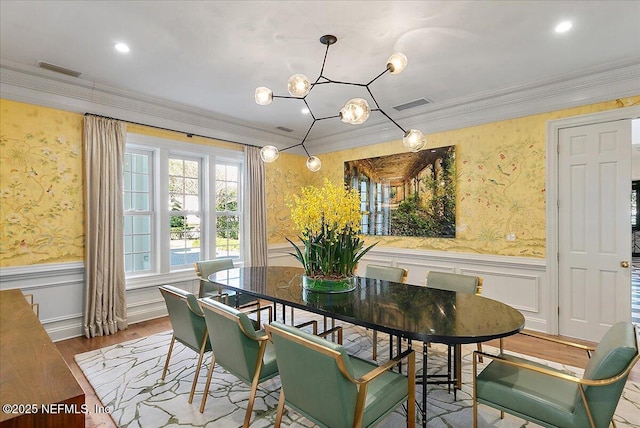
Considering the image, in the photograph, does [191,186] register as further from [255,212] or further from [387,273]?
[387,273]

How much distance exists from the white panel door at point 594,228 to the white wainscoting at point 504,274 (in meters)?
0.19

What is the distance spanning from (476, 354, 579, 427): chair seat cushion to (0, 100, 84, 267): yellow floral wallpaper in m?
4.10

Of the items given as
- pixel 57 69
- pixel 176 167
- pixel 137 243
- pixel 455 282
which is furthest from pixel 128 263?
pixel 455 282

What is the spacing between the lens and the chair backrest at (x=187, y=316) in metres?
2.27

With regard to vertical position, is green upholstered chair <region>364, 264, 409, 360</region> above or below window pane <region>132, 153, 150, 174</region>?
below

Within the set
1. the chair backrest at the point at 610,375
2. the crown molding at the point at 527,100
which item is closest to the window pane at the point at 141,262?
the crown molding at the point at 527,100

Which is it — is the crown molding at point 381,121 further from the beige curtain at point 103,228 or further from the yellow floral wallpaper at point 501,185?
the beige curtain at point 103,228

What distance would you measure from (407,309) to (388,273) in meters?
1.23

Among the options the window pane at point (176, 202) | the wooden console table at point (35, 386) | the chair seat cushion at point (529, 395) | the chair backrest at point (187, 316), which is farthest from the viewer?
the window pane at point (176, 202)

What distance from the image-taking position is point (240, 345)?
1896 millimetres

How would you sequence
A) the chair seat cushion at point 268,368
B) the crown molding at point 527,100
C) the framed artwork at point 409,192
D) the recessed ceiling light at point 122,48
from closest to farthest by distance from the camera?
the chair seat cushion at point 268,368
the recessed ceiling light at point 122,48
the crown molding at point 527,100
the framed artwork at point 409,192

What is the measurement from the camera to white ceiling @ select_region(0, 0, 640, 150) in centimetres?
229

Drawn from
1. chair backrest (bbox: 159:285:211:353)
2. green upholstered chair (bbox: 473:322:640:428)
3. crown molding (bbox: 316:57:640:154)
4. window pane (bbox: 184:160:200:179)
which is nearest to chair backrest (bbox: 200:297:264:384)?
chair backrest (bbox: 159:285:211:353)

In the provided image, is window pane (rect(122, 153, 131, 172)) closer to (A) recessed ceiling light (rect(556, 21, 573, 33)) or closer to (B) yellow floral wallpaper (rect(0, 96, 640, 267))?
(B) yellow floral wallpaper (rect(0, 96, 640, 267))
